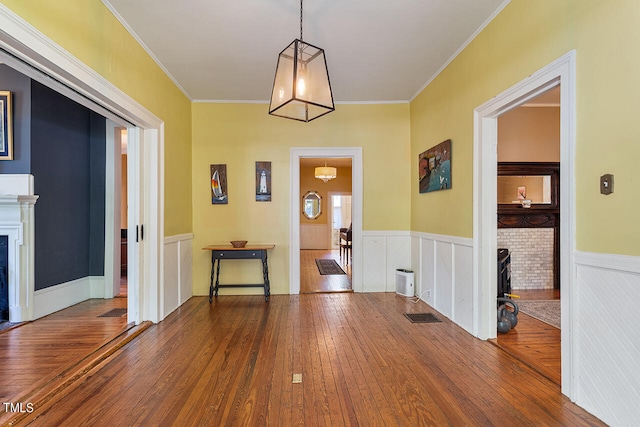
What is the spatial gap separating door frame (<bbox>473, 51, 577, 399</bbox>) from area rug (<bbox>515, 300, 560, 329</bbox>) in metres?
0.98

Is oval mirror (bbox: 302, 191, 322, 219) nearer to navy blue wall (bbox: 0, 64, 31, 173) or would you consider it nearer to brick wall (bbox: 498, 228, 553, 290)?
brick wall (bbox: 498, 228, 553, 290)

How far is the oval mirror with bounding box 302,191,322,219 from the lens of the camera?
35.9ft

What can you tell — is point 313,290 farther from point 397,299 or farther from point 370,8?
point 370,8

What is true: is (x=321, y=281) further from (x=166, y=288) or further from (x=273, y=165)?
(x=166, y=288)

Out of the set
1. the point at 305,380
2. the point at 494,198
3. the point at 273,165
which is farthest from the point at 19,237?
the point at 494,198

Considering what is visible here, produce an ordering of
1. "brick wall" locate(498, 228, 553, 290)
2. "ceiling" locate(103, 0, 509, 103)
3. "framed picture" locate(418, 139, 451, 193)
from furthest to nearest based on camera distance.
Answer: "brick wall" locate(498, 228, 553, 290)
"framed picture" locate(418, 139, 451, 193)
"ceiling" locate(103, 0, 509, 103)

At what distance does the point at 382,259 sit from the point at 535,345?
7.24 ft

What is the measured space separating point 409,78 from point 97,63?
3.18 metres

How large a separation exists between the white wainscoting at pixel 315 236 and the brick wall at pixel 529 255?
660cm

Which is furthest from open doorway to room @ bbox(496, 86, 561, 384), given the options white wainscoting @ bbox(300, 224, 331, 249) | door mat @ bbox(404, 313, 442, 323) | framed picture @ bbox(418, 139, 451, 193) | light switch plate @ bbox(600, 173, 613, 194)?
white wainscoting @ bbox(300, 224, 331, 249)

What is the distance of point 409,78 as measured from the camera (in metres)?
3.93

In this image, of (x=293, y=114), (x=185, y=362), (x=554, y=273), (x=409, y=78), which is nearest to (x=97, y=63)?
(x=293, y=114)

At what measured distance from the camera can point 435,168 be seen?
3.83 meters

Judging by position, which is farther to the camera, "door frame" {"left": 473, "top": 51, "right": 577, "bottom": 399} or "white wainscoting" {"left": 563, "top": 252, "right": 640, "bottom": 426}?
"door frame" {"left": 473, "top": 51, "right": 577, "bottom": 399}
